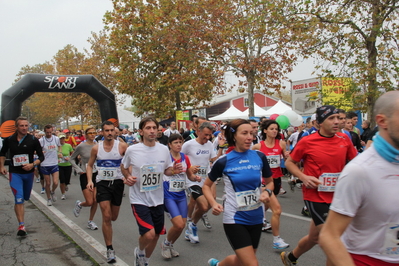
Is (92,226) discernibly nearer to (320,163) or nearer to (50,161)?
(50,161)

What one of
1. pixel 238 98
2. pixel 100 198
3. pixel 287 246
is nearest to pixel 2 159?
pixel 100 198

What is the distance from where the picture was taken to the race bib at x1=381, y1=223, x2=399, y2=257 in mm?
1970

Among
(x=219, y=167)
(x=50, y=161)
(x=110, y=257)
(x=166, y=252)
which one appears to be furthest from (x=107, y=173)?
(x=50, y=161)

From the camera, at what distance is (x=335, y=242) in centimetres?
192

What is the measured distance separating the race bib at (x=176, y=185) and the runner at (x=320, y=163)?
1.75 meters

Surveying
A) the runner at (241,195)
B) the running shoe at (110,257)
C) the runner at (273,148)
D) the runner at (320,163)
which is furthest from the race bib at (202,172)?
the runner at (241,195)

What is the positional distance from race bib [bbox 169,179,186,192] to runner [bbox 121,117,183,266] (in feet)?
2.16

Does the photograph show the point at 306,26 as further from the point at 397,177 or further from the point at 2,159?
the point at 397,177

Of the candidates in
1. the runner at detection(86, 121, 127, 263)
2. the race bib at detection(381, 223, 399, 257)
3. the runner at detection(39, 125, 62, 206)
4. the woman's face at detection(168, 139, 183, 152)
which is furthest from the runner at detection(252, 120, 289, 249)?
the runner at detection(39, 125, 62, 206)

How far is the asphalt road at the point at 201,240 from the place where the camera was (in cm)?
541

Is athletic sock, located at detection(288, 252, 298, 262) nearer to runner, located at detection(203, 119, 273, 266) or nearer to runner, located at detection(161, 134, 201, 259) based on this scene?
runner, located at detection(203, 119, 273, 266)

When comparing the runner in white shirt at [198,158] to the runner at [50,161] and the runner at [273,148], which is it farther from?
the runner at [50,161]

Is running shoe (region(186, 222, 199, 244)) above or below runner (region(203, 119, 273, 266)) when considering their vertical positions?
below

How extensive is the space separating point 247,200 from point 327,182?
107 cm
